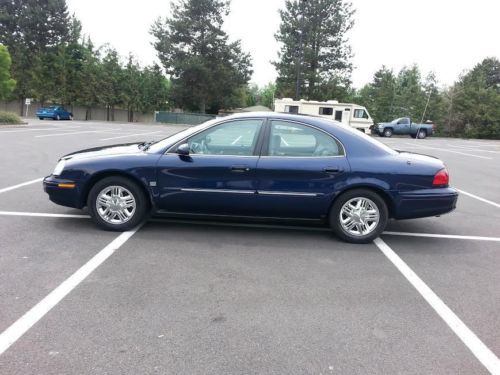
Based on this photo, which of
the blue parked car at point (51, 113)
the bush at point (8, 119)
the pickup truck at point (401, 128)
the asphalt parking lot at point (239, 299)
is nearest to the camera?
the asphalt parking lot at point (239, 299)

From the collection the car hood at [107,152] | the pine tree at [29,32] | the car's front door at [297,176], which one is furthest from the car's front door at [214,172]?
the pine tree at [29,32]

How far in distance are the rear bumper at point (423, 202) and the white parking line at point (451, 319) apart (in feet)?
2.00

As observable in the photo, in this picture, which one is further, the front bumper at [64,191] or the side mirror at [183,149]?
the front bumper at [64,191]

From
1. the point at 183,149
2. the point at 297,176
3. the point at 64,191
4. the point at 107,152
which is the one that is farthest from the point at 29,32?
the point at 297,176

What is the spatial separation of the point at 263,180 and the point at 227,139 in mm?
687

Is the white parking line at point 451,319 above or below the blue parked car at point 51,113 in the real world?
below

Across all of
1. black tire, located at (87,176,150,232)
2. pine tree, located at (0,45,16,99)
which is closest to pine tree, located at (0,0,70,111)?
pine tree, located at (0,45,16,99)

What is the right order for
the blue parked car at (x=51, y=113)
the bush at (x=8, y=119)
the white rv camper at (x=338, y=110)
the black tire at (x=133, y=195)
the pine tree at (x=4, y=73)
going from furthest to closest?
the blue parked car at (x=51, y=113), the white rv camper at (x=338, y=110), the pine tree at (x=4, y=73), the bush at (x=8, y=119), the black tire at (x=133, y=195)

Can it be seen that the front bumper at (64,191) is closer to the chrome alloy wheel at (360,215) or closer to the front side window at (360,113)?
the chrome alloy wheel at (360,215)

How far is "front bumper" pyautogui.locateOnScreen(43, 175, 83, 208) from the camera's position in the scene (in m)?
5.20

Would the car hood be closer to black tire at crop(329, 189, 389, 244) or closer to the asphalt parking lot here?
the asphalt parking lot

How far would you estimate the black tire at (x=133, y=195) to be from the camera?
516 cm

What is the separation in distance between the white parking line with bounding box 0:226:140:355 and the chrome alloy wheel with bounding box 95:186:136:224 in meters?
0.45

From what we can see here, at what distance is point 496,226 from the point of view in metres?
6.39
